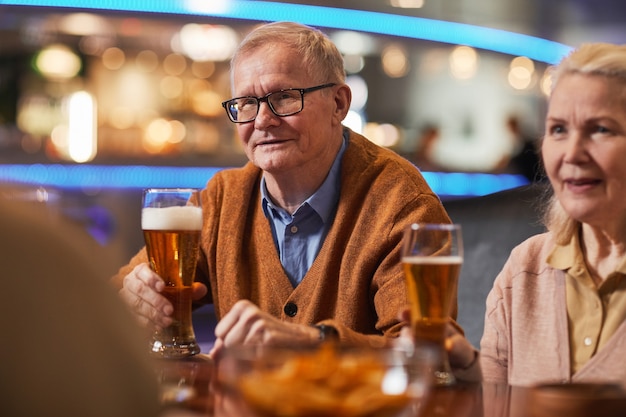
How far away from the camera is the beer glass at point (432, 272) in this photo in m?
1.46

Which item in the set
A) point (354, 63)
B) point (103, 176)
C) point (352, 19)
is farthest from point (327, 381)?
point (354, 63)

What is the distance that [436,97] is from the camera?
7.72m

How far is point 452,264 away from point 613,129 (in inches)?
19.2

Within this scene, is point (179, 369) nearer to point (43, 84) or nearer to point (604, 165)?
point (604, 165)

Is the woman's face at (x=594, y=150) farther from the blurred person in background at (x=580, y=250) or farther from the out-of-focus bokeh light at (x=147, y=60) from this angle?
the out-of-focus bokeh light at (x=147, y=60)

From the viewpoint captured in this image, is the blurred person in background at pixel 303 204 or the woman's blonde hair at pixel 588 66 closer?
the woman's blonde hair at pixel 588 66

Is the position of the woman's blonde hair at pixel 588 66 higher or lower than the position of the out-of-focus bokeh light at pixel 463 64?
lower

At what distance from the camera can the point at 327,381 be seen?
96 centimetres

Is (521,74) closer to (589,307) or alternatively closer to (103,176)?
(103,176)

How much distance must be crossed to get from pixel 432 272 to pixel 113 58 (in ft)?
17.3

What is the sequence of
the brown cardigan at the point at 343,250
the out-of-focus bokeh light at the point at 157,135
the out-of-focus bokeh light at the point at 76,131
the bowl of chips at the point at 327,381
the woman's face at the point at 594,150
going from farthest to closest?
the out-of-focus bokeh light at the point at 157,135
the out-of-focus bokeh light at the point at 76,131
the brown cardigan at the point at 343,250
the woman's face at the point at 594,150
the bowl of chips at the point at 327,381

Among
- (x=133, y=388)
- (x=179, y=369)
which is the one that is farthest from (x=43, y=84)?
(x=133, y=388)

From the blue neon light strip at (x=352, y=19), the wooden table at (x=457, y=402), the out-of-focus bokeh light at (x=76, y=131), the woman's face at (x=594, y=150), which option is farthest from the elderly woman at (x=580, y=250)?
the out-of-focus bokeh light at (x=76, y=131)

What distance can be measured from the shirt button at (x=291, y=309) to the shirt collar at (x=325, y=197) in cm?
26
